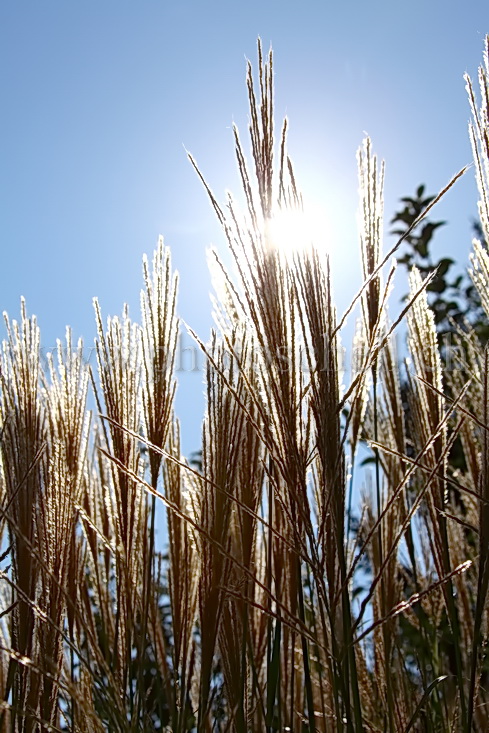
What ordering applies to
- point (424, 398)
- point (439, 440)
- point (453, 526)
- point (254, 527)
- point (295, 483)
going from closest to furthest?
point (295, 483) < point (254, 527) < point (439, 440) < point (424, 398) < point (453, 526)

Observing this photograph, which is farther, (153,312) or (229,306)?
(229,306)

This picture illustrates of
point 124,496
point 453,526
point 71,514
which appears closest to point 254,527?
point 124,496

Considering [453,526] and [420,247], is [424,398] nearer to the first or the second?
[453,526]

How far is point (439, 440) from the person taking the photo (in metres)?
1.85

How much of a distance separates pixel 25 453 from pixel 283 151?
971mm

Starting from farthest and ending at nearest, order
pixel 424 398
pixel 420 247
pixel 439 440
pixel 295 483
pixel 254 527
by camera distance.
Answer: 1. pixel 420 247
2. pixel 424 398
3. pixel 439 440
4. pixel 254 527
5. pixel 295 483

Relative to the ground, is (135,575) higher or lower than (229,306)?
lower

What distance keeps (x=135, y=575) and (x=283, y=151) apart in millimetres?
1093

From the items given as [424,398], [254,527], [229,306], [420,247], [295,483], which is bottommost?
[295,483]

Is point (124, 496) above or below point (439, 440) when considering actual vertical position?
below

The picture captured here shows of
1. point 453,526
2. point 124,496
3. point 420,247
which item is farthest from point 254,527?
point 420,247

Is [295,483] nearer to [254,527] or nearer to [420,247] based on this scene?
[254,527]

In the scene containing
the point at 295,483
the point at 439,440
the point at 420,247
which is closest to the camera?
the point at 295,483

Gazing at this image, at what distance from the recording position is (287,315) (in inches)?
49.8
